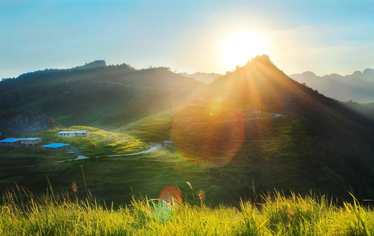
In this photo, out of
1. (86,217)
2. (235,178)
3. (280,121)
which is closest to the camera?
(86,217)

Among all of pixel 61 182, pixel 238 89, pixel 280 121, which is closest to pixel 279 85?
pixel 238 89

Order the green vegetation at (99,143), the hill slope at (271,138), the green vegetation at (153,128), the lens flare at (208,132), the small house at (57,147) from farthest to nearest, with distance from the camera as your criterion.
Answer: the green vegetation at (153,128), the lens flare at (208,132), the green vegetation at (99,143), the hill slope at (271,138), the small house at (57,147)

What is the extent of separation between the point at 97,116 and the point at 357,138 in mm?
155856

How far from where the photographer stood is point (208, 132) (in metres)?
115

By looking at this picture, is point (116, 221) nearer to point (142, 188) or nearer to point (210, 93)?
point (142, 188)

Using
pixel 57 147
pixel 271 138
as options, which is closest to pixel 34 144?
pixel 57 147

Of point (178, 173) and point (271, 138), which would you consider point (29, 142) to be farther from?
point (271, 138)

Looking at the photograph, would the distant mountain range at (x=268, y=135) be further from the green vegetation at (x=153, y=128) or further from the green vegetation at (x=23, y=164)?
the green vegetation at (x=23, y=164)

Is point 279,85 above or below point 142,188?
above

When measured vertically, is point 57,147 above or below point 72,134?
below

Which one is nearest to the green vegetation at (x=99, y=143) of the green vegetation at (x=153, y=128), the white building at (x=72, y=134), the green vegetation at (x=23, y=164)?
the white building at (x=72, y=134)

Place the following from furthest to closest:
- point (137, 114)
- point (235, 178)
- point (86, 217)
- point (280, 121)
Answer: point (137, 114), point (280, 121), point (235, 178), point (86, 217)

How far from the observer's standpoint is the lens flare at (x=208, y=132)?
93.6 meters

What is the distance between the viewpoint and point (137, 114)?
177m
